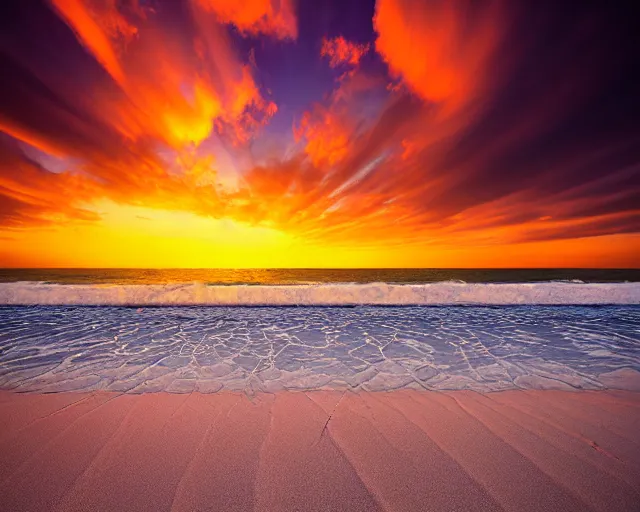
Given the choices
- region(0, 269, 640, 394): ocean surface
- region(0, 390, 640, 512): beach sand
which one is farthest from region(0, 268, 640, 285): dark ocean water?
region(0, 390, 640, 512): beach sand

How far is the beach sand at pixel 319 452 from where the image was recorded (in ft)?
5.92

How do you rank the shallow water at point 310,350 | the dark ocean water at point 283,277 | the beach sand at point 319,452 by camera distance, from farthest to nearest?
the dark ocean water at point 283,277
the shallow water at point 310,350
the beach sand at point 319,452

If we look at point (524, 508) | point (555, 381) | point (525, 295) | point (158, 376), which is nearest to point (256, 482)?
point (524, 508)

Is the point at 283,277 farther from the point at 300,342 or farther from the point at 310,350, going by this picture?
the point at 310,350

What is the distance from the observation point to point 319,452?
2.29 meters

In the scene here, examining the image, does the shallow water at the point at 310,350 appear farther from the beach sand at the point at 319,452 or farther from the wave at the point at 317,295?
the wave at the point at 317,295

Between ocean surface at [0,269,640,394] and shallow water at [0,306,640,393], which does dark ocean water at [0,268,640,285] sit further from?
shallow water at [0,306,640,393]

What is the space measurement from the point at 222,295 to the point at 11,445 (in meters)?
10.1

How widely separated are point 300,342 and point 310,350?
0.64m

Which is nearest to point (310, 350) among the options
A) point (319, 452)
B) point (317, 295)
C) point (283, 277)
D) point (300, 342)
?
point (300, 342)

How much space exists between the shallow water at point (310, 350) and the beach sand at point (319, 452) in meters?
0.52

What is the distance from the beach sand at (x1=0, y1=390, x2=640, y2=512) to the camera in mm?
1805

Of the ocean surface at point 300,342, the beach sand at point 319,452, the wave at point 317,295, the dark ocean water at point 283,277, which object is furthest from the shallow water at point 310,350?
the dark ocean water at point 283,277

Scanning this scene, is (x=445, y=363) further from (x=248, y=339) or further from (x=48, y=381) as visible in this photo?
(x=48, y=381)
